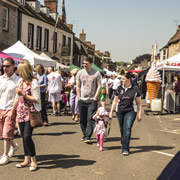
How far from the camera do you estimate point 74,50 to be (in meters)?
44.8

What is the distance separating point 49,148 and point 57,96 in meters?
5.35

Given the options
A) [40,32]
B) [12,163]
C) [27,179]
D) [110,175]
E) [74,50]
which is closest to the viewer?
[27,179]

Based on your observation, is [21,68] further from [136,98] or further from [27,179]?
[136,98]

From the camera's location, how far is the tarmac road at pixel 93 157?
4.84m

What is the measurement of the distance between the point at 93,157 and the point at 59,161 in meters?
0.70

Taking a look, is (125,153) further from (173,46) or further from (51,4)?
(173,46)

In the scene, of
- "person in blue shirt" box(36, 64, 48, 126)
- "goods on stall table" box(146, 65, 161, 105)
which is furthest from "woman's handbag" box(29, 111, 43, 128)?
"goods on stall table" box(146, 65, 161, 105)

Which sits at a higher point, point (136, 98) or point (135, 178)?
point (136, 98)

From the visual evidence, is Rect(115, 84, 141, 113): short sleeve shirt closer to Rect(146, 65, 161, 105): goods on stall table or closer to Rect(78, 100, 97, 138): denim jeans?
Rect(78, 100, 97, 138): denim jeans

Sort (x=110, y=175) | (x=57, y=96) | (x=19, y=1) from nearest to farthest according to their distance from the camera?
(x=110, y=175) < (x=57, y=96) < (x=19, y=1)

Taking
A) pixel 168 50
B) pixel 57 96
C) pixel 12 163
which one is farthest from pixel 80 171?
pixel 168 50

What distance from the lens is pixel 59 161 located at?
18.3 ft

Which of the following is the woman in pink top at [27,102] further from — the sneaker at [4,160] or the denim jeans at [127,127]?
the denim jeans at [127,127]

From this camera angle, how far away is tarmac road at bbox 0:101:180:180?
4.84 m
